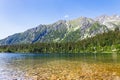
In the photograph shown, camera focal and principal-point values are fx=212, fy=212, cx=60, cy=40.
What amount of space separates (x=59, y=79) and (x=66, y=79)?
0.98 metres

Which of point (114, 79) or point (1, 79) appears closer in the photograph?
point (114, 79)

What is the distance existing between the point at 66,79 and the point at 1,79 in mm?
9714

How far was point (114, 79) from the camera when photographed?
28500 mm

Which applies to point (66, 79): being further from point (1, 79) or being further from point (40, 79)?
point (1, 79)

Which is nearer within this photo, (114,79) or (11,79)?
(114,79)

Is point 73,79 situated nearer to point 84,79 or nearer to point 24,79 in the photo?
point 84,79

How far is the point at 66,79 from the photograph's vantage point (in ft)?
97.0

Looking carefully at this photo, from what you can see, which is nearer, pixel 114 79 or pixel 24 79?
pixel 114 79

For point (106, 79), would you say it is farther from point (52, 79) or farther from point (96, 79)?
point (52, 79)

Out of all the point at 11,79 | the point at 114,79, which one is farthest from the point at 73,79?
the point at 11,79

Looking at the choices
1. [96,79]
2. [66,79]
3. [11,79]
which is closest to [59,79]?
[66,79]

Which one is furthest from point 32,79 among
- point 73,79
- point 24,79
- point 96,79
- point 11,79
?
point 96,79

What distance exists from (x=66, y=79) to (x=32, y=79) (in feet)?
16.3

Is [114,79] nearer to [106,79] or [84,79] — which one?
[106,79]
